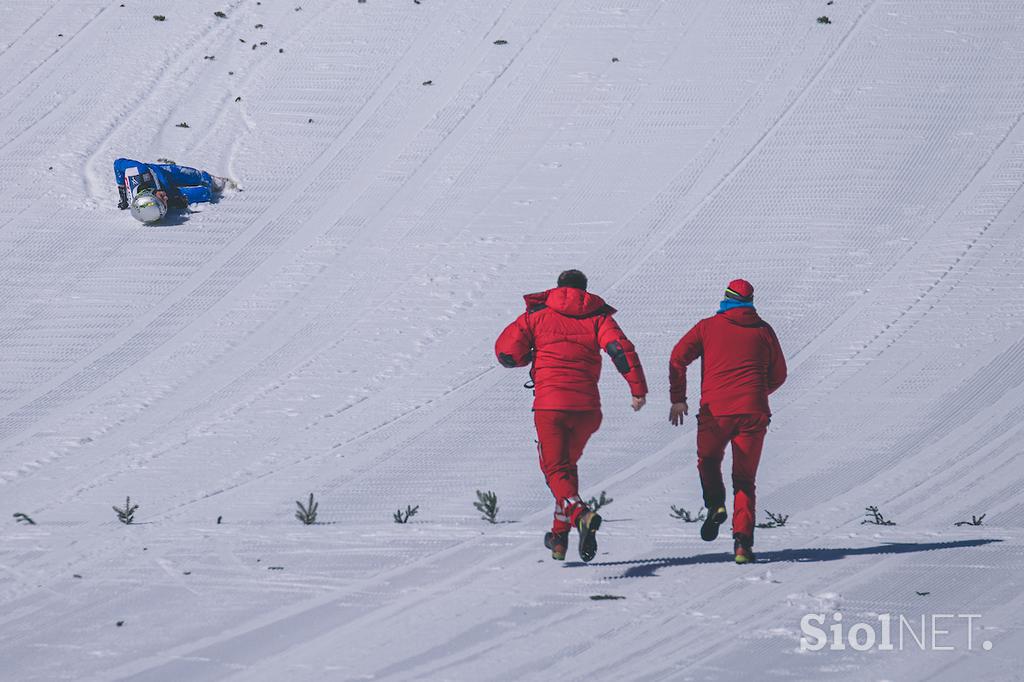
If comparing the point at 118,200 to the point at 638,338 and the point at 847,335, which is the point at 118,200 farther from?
the point at 847,335

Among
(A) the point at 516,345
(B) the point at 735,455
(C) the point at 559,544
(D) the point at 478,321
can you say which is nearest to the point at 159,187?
(D) the point at 478,321

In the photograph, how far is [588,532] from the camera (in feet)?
22.3

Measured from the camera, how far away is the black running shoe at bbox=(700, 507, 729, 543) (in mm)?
7238

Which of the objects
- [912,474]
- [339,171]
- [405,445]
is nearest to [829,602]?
[912,474]

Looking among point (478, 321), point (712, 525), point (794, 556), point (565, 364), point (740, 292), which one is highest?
point (478, 321)

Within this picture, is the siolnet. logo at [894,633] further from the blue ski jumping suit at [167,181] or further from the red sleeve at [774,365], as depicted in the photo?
the blue ski jumping suit at [167,181]

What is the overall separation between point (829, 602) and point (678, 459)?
14.9ft

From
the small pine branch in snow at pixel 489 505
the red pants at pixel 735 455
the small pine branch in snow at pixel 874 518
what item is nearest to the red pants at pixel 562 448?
the red pants at pixel 735 455

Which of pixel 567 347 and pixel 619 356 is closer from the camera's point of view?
pixel 619 356

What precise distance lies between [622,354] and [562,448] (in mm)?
553

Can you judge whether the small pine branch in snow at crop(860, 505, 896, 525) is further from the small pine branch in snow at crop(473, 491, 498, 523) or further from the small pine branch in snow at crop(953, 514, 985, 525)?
the small pine branch in snow at crop(473, 491, 498, 523)

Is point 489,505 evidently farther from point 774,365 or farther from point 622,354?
point 774,365

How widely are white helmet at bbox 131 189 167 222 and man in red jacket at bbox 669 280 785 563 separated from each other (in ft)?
32.5

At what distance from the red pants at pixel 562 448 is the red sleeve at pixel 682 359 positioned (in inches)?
16.0
